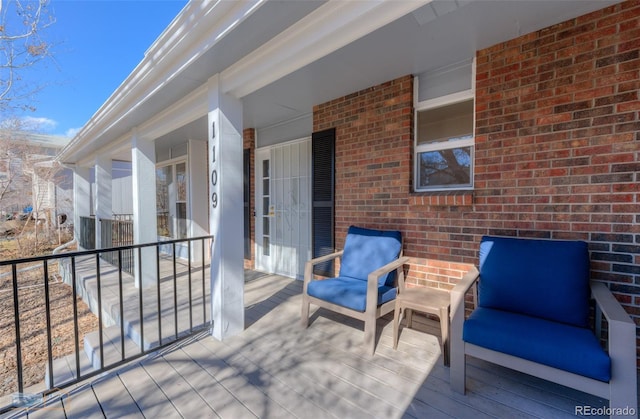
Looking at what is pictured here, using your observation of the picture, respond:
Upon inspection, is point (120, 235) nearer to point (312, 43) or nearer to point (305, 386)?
point (305, 386)

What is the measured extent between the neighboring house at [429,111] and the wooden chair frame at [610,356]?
0.80 meters

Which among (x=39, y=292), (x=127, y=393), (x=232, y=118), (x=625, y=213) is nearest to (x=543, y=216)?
(x=625, y=213)

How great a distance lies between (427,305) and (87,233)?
762cm

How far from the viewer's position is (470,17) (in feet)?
5.97

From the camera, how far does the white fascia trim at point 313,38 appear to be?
1580 millimetres

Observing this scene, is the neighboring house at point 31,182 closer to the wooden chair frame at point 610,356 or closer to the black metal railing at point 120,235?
the black metal railing at point 120,235

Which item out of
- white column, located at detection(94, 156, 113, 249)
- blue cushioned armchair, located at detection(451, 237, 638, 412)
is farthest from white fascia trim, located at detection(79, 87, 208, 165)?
blue cushioned armchair, located at detection(451, 237, 638, 412)

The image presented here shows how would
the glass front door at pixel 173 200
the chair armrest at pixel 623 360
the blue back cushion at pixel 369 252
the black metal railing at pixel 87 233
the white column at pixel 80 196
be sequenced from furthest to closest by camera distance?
→ the white column at pixel 80 196 < the black metal railing at pixel 87 233 < the glass front door at pixel 173 200 < the blue back cushion at pixel 369 252 < the chair armrest at pixel 623 360

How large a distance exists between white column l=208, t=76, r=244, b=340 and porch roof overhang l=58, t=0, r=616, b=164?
0.20 m

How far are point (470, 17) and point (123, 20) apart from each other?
17.1 ft

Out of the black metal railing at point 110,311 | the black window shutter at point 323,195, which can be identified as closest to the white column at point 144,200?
the black metal railing at point 110,311

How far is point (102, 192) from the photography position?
539 centimetres

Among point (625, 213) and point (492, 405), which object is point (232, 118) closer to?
point (492, 405)

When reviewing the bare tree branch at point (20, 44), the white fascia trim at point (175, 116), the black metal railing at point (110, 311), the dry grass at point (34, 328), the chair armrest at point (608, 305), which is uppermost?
the bare tree branch at point (20, 44)
